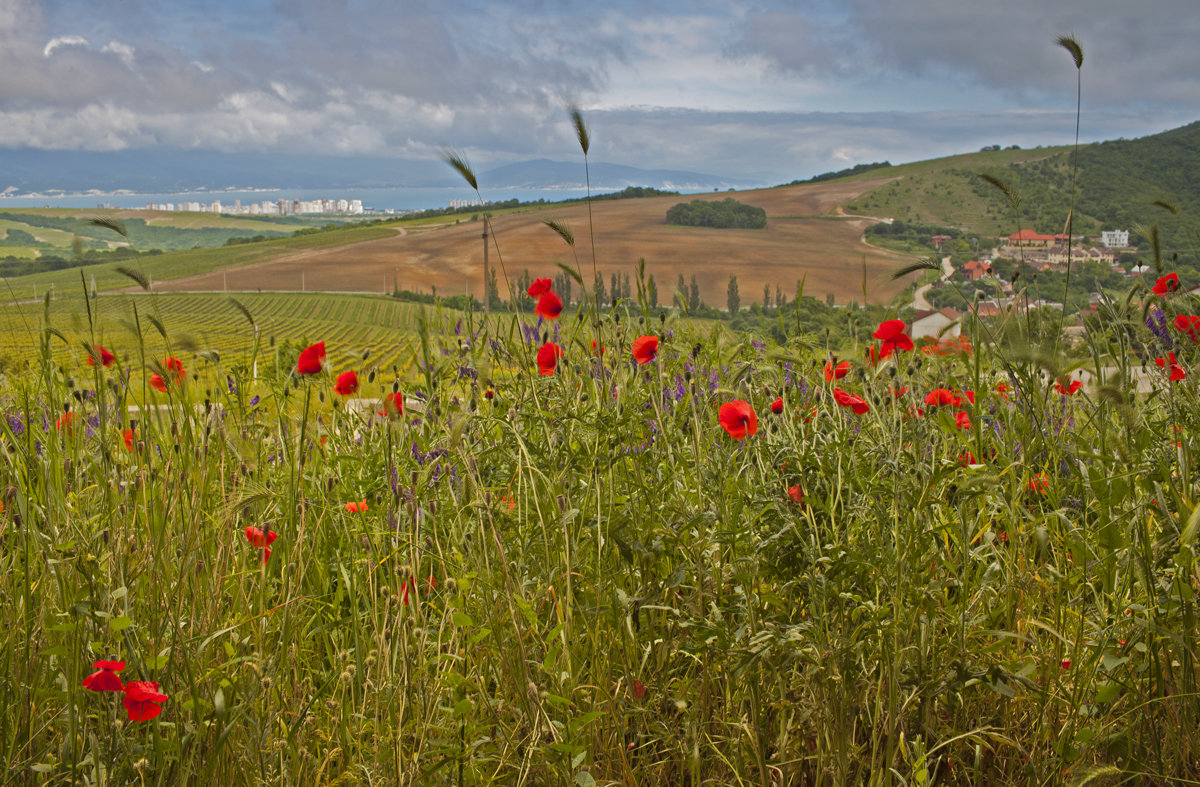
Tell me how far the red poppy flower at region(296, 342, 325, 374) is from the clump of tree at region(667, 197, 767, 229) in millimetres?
77424

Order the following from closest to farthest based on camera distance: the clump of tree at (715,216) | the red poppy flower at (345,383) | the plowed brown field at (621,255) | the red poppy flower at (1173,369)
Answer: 1. the red poppy flower at (1173,369)
2. the red poppy flower at (345,383)
3. the plowed brown field at (621,255)
4. the clump of tree at (715,216)

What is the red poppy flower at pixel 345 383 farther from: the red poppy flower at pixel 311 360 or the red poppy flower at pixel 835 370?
the red poppy flower at pixel 835 370

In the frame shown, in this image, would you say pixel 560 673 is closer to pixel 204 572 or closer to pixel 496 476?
pixel 496 476

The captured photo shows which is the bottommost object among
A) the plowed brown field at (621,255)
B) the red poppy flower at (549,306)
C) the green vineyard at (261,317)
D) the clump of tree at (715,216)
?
the green vineyard at (261,317)

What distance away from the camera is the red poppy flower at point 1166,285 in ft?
8.50

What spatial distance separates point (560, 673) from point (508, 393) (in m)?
1.22

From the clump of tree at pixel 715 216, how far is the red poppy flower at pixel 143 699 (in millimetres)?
78515

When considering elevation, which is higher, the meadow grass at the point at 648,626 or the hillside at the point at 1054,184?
the hillside at the point at 1054,184

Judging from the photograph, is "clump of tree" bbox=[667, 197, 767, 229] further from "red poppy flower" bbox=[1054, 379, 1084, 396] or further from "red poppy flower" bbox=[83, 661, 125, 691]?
"red poppy flower" bbox=[83, 661, 125, 691]

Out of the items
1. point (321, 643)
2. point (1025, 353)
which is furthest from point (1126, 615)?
point (321, 643)

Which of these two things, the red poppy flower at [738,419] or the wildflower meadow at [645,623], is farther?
the red poppy flower at [738,419]

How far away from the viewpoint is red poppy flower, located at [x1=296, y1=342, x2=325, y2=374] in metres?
2.12

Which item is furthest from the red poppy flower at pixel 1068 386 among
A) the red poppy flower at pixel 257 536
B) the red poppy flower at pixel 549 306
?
the red poppy flower at pixel 257 536

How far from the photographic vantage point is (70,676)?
136 cm
